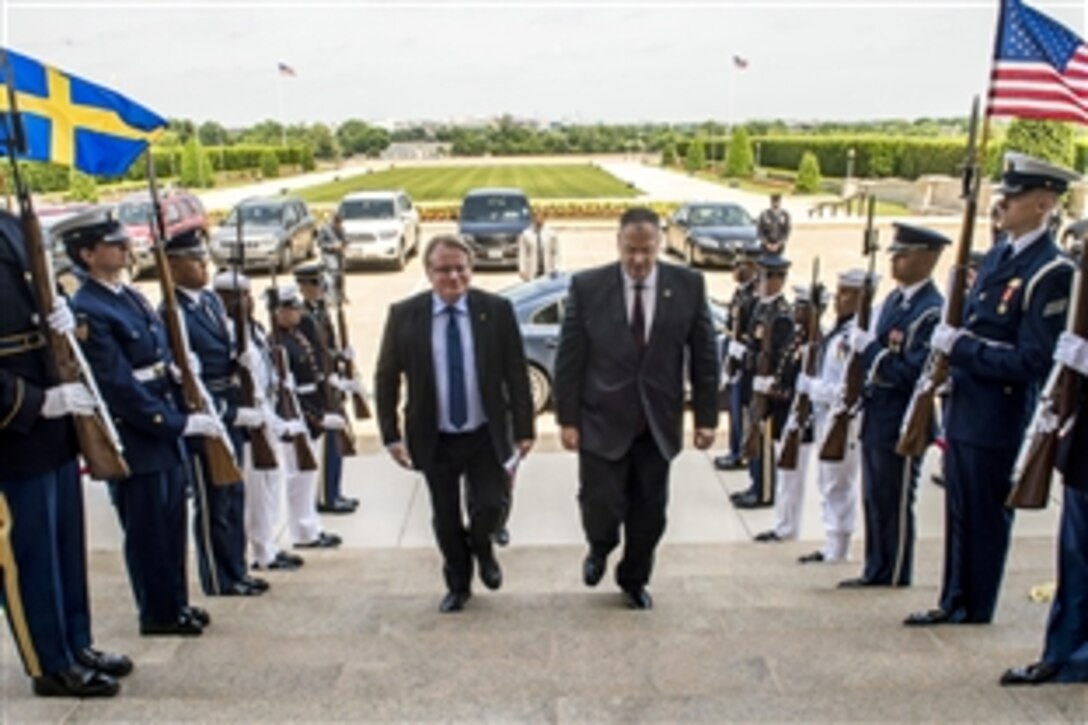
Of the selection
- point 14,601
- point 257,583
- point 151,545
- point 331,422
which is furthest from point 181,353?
point 331,422

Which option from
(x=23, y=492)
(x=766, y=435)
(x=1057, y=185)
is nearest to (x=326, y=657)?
(x=23, y=492)

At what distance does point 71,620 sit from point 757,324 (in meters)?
4.88

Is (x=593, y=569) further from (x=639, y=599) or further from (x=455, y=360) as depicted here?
(x=455, y=360)

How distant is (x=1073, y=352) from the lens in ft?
10.8

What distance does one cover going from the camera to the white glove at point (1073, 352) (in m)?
3.28

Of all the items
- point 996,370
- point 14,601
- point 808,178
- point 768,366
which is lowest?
point 14,601

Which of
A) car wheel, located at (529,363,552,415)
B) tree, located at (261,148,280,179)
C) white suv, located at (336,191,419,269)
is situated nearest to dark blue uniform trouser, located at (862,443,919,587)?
car wheel, located at (529,363,552,415)

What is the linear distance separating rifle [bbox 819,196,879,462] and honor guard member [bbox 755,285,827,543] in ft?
2.88

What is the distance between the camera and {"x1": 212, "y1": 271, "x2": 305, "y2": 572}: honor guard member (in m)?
5.28

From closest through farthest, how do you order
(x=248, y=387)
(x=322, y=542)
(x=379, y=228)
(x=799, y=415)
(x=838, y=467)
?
1. (x=248, y=387)
2. (x=838, y=467)
3. (x=799, y=415)
4. (x=322, y=542)
5. (x=379, y=228)

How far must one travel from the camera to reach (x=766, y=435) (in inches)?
264

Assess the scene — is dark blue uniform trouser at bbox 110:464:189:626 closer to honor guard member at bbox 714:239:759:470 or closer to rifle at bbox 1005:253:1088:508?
rifle at bbox 1005:253:1088:508

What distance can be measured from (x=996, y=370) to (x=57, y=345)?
3562mm

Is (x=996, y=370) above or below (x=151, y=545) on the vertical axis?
above
